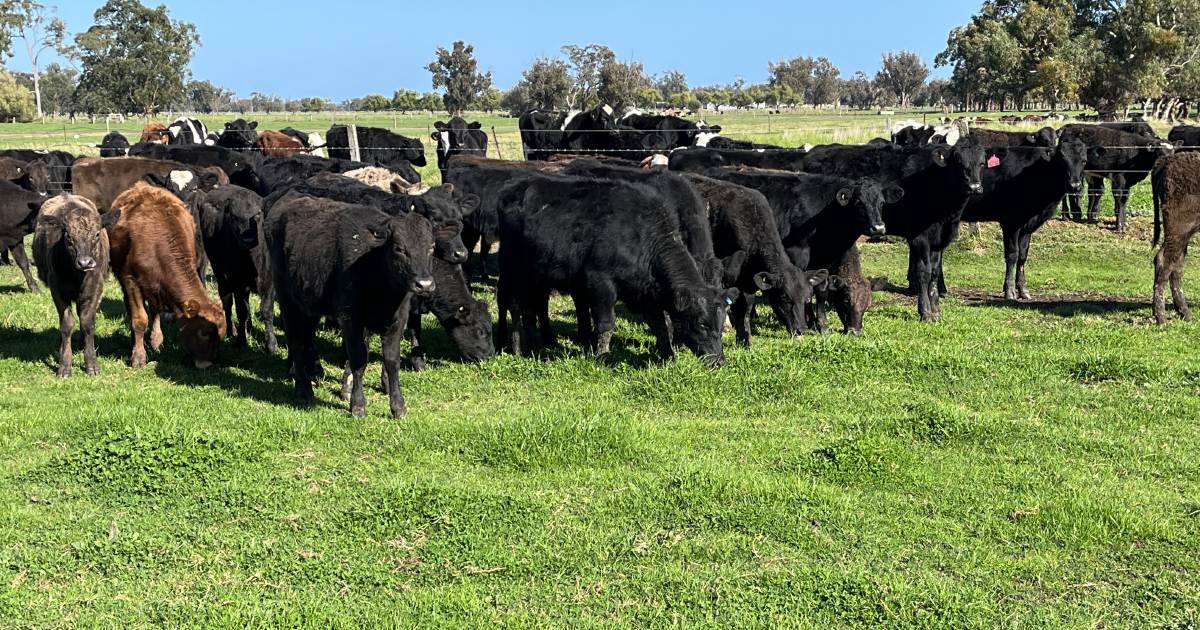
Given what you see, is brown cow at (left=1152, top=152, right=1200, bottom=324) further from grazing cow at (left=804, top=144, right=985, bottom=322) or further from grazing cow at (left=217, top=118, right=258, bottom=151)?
grazing cow at (left=217, top=118, right=258, bottom=151)

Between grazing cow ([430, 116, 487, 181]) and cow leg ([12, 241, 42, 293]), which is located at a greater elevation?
grazing cow ([430, 116, 487, 181])

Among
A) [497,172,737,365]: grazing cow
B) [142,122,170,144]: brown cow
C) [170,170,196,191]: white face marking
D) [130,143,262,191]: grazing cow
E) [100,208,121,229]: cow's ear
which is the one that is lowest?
[497,172,737,365]: grazing cow

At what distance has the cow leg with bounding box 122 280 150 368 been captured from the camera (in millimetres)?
9875

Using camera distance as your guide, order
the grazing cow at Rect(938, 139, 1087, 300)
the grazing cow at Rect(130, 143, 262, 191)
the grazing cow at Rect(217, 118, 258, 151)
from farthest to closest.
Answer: the grazing cow at Rect(217, 118, 258, 151) → the grazing cow at Rect(130, 143, 262, 191) → the grazing cow at Rect(938, 139, 1087, 300)

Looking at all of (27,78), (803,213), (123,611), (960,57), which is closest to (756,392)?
(803,213)

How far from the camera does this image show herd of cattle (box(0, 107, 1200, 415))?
26.8 ft

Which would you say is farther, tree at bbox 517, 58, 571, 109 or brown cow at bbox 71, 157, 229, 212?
tree at bbox 517, 58, 571, 109

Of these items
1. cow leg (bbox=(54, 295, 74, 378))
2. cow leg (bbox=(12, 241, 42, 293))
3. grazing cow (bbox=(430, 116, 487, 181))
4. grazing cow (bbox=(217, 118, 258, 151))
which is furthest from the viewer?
grazing cow (bbox=(217, 118, 258, 151))

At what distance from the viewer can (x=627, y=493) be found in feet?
20.7

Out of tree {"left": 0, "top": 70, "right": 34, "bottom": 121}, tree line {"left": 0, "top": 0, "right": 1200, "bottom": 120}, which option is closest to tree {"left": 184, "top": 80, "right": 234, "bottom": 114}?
tree line {"left": 0, "top": 0, "right": 1200, "bottom": 120}

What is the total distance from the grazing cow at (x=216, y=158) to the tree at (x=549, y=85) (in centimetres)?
5505

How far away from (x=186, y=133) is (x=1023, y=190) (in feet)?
74.3

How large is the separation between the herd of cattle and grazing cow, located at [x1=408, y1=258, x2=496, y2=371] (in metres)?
0.02

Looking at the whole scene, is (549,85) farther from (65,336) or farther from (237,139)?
(65,336)
